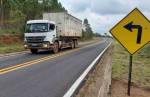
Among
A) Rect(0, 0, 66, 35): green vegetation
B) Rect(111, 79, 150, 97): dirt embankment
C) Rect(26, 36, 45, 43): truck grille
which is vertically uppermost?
Rect(0, 0, 66, 35): green vegetation

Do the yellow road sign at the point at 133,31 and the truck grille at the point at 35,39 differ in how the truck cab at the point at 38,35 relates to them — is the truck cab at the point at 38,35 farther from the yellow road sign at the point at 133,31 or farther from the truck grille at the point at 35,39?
the yellow road sign at the point at 133,31

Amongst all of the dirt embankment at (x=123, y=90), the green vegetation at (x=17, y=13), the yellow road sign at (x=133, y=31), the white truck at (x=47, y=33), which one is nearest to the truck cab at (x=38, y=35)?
the white truck at (x=47, y=33)

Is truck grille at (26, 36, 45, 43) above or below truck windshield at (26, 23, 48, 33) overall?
below

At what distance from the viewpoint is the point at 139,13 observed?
11734mm

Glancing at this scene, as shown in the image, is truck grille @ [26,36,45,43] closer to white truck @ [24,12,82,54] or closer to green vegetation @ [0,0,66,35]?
white truck @ [24,12,82,54]

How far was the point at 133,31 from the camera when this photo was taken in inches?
464

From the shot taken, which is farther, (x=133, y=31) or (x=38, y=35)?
(x=38, y=35)

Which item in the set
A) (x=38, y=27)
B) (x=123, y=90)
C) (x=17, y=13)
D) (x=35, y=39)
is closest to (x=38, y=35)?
(x=35, y=39)

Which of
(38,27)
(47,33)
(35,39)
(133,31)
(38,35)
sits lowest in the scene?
(35,39)

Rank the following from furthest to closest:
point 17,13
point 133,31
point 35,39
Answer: point 17,13
point 35,39
point 133,31

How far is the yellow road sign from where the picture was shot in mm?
11711

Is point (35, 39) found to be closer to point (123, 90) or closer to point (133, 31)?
point (123, 90)

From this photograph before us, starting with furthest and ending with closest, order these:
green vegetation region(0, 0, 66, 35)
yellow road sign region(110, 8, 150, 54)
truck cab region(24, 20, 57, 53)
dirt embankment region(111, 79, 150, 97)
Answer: green vegetation region(0, 0, 66, 35), truck cab region(24, 20, 57, 53), dirt embankment region(111, 79, 150, 97), yellow road sign region(110, 8, 150, 54)

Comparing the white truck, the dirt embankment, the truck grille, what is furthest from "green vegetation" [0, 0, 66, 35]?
the dirt embankment
